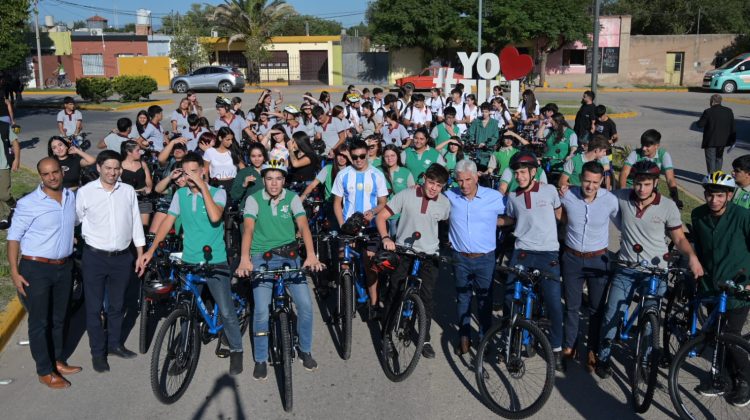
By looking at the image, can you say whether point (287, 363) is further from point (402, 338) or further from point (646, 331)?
point (646, 331)

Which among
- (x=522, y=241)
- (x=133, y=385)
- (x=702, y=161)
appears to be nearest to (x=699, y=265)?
(x=522, y=241)

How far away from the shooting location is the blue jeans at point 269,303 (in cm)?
579

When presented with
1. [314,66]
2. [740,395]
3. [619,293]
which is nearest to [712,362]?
[740,395]

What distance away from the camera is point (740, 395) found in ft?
17.8

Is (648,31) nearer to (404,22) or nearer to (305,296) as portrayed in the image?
(404,22)

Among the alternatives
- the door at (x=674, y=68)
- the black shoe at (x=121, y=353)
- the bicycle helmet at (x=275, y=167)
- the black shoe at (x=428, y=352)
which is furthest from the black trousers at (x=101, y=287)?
the door at (x=674, y=68)

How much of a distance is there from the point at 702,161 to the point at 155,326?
14844 millimetres

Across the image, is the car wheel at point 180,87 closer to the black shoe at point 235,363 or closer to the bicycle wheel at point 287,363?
the black shoe at point 235,363

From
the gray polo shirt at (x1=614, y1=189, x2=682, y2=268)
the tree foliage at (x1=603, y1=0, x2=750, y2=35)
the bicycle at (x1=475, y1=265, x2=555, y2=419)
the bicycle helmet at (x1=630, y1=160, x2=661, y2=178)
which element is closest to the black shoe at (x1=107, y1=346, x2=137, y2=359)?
the bicycle at (x1=475, y1=265, x2=555, y2=419)

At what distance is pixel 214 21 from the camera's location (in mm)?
46812

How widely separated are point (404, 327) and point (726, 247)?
2.75m

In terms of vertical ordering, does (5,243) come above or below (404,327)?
below

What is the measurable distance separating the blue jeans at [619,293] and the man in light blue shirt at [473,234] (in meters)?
1.07

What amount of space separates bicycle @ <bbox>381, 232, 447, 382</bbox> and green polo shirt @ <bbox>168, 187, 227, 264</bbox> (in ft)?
5.44
